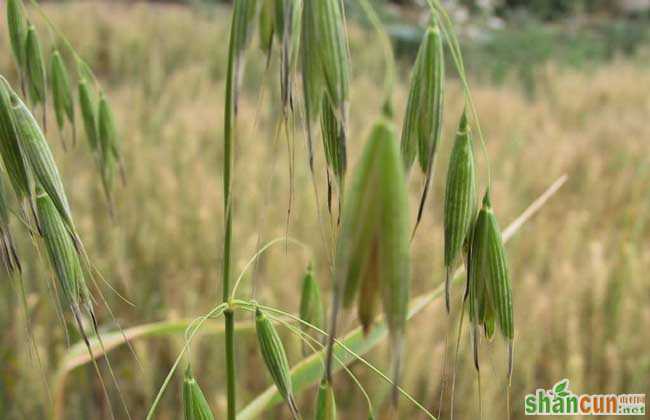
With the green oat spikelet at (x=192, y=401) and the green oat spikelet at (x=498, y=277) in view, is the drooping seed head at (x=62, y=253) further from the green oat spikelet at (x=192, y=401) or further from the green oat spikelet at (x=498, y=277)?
the green oat spikelet at (x=498, y=277)

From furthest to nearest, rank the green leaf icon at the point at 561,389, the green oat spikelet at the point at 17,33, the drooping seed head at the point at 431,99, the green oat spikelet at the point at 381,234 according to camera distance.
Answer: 1. the green leaf icon at the point at 561,389
2. the green oat spikelet at the point at 17,33
3. the drooping seed head at the point at 431,99
4. the green oat spikelet at the point at 381,234

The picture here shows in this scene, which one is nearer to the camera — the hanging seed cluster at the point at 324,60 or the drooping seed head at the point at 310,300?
the hanging seed cluster at the point at 324,60

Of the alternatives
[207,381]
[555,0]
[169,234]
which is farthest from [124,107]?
[555,0]

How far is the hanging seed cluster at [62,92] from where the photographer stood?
0.53 m

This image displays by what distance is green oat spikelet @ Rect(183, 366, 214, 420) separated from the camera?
42cm

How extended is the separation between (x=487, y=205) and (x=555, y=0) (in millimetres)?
6989

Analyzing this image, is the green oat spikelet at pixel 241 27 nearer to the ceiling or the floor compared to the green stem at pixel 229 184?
nearer to the ceiling

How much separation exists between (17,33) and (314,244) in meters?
1.09

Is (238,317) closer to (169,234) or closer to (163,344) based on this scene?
(163,344)

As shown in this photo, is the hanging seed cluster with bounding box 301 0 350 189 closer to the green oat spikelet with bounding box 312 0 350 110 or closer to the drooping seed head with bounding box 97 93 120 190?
the green oat spikelet with bounding box 312 0 350 110

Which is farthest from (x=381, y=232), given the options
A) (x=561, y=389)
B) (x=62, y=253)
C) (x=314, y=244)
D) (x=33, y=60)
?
(x=314, y=244)

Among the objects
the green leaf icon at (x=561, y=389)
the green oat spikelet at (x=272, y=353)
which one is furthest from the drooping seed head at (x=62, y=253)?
the green leaf icon at (x=561, y=389)

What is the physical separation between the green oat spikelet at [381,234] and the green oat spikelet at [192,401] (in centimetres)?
18

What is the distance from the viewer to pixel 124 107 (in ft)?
7.97
